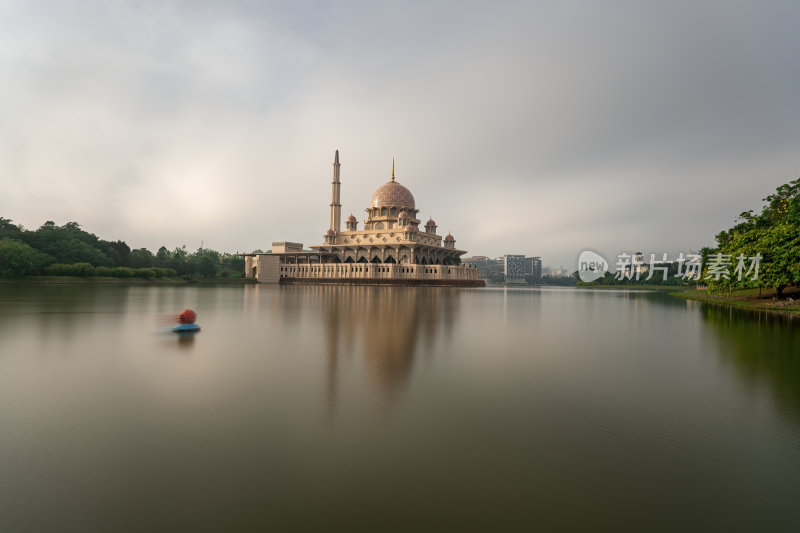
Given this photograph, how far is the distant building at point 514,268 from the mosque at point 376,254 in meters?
116

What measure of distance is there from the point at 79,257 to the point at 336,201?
136ft

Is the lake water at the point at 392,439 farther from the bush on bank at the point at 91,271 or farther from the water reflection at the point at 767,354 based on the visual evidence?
the bush on bank at the point at 91,271

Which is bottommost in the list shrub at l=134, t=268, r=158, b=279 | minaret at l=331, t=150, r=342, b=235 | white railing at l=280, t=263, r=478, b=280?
shrub at l=134, t=268, r=158, b=279

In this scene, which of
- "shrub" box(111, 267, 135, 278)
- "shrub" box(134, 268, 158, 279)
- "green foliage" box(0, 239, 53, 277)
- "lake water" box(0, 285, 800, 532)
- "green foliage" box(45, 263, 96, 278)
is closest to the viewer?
"lake water" box(0, 285, 800, 532)

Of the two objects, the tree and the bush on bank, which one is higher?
the tree

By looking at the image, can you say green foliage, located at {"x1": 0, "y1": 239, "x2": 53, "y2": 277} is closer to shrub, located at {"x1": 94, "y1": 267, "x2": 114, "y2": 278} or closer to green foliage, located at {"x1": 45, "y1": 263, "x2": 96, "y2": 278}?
green foliage, located at {"x1": 45, "y1": 263, "x2": 96, "y2": 278}

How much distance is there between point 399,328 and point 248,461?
10.1 m

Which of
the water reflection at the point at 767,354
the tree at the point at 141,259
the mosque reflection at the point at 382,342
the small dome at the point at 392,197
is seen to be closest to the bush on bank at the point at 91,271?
the tree at the point at 141,259

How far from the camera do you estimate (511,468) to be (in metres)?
4.16

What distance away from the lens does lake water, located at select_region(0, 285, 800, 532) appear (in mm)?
3416

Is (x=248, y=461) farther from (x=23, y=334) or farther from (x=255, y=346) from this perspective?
(x=23, y=334)

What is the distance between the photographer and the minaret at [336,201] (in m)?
76.1

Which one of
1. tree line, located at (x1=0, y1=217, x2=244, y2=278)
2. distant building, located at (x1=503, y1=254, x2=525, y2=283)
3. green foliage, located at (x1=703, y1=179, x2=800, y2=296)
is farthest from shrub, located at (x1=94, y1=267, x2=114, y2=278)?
distant building, located at (x1=503, y1=254, x2=525, y2=283)

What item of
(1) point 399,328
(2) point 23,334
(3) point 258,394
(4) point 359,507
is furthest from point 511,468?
(2) point 23,334
